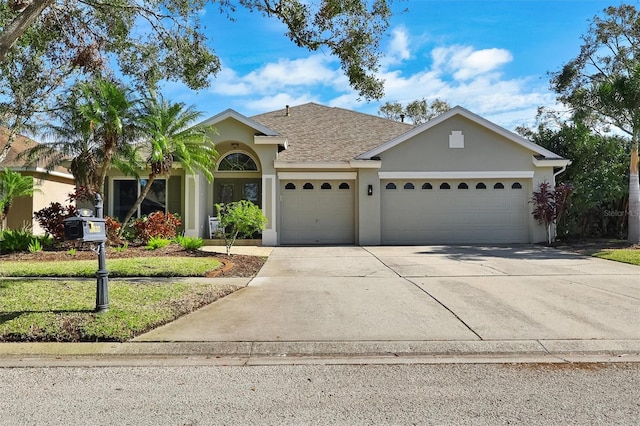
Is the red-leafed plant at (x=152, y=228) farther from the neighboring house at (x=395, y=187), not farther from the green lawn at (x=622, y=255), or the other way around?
the green lawn at (x=622, y=255)

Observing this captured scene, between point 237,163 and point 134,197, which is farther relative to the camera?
point 237,163

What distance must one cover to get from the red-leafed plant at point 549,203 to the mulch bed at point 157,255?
10339mm

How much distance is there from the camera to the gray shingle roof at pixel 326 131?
17688 millimetres

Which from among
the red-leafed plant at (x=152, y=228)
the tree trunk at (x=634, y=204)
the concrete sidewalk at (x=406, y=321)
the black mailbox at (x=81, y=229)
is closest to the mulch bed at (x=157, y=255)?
the concrete sidewalk at (x=406, y=321)

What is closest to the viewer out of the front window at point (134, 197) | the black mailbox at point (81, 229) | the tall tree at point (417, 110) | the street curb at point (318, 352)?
the street curb at point (318, 352)

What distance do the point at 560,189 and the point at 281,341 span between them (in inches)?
561

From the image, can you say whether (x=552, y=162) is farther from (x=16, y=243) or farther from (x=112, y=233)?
(x=16, y=243)

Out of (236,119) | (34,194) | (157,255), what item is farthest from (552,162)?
(34,194)

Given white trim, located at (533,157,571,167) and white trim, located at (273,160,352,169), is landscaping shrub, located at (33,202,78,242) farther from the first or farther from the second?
white trim, located at (533,157,571,167)

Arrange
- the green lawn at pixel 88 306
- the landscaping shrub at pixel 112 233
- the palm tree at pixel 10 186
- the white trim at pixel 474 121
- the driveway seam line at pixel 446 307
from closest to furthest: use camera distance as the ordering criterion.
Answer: the green lawn at pixel 88 306 < the driveway seam line at pixel 446 307 < the landscaping shrub at pixel 112 233 < the palm tree at pixel 10 186 < the white trim at pixel 474 121

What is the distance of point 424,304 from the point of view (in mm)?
7094

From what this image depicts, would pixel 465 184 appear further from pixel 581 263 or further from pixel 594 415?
pixel 594 415

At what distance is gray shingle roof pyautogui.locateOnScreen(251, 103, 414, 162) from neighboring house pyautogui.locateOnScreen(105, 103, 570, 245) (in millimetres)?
377

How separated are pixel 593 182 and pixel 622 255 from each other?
464 cm
